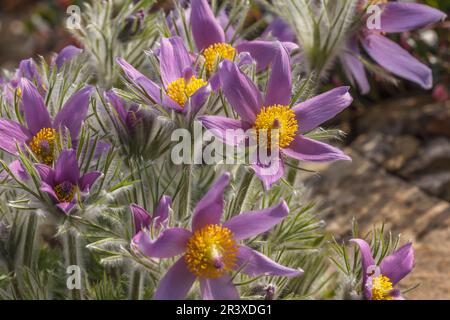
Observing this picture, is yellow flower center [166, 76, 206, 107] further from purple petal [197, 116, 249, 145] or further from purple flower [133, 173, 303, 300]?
purple flower [133, 173, 303, 300]

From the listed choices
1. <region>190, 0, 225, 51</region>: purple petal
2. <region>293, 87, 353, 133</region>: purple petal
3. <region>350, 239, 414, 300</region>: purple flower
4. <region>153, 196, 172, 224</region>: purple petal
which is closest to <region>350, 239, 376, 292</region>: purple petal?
<region>350, 239, 414, 300</region>: purple flower

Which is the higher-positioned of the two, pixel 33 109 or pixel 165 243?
pixel 33 109

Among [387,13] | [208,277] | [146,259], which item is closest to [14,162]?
[146,259]

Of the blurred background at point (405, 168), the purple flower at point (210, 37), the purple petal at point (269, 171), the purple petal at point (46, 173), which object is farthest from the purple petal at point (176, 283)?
the blurred background at point (405, 168)

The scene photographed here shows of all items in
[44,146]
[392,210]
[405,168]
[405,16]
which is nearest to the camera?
[44,146]

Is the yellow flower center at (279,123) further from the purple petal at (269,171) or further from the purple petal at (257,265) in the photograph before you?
the purple petal at (257,265)

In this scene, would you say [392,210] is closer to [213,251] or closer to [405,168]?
[405,168]

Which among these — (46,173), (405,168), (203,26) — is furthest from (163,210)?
(405,168)
